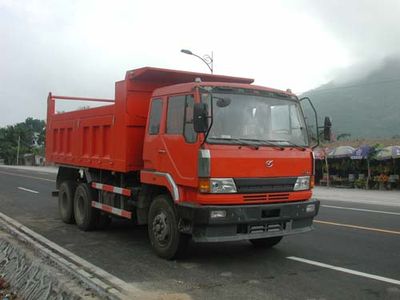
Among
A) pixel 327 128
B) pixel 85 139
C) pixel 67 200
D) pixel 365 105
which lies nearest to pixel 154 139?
pixel 327 128

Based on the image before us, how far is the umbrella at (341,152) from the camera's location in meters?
26.5

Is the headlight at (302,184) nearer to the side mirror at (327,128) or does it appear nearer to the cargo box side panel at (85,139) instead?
the side mirror at (327,128)

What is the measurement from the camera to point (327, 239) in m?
9.90

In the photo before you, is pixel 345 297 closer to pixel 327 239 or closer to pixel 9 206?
pixel 327 239

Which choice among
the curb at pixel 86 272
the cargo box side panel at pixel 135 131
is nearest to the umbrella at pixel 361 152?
the cargo box side panel at pixel 135 131

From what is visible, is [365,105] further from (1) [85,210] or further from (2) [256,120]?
(2) [256,120]

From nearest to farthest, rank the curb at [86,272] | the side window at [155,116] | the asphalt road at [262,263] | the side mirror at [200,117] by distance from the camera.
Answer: the curb at [86,272] < the asphalt road at [262,263] < the side mirror at [200,117] < the side window at [155,116]

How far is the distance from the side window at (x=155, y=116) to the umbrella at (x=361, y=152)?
18.6m

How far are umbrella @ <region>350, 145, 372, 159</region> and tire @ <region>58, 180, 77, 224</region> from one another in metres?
16.8

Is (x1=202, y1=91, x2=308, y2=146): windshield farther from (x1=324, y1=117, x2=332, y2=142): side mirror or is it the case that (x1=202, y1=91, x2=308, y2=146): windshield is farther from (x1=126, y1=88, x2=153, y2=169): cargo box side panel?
(x1=126, y1=88, x2=153, y2=169): cargo box side panel

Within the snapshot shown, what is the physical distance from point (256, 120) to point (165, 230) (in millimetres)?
2134

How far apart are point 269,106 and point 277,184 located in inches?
48.4

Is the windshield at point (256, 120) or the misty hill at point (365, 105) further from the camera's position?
the misty hill at point (365, 105)

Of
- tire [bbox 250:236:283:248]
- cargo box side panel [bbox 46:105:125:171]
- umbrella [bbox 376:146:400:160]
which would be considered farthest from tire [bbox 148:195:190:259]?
umbrella [bbox 376:146:400:160]
